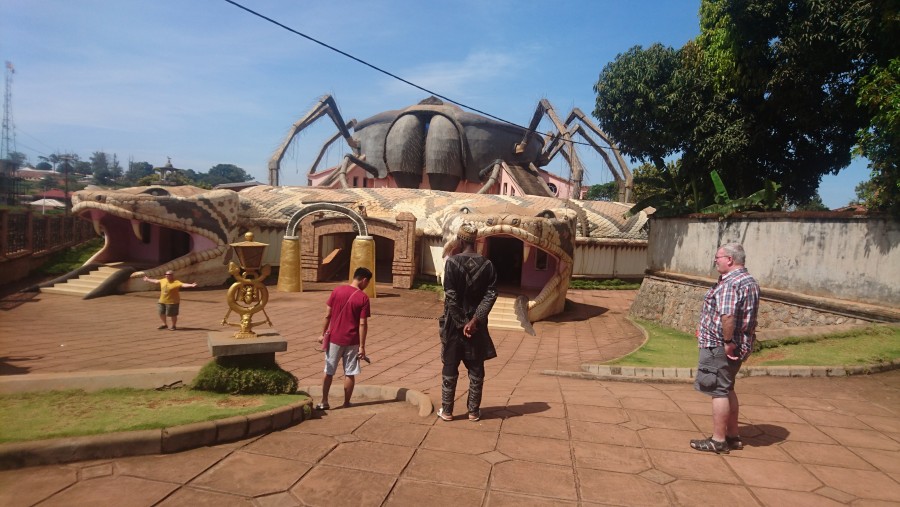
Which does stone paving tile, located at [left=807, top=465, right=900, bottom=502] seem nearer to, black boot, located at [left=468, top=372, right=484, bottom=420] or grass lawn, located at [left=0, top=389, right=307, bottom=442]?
black boot, located at [left=468, top=372, right=484, bottom=420]

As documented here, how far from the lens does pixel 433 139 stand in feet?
90.8

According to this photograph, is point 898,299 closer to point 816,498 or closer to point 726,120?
point 726,120

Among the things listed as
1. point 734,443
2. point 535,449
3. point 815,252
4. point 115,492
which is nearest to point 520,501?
point 535,449

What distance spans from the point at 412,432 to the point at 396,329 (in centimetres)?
694

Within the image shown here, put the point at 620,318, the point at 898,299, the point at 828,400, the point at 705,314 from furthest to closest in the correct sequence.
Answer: the point at 620,318 < the point at 898,299 < the point at 828,400 < the point at 705,314

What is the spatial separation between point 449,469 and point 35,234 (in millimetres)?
17170

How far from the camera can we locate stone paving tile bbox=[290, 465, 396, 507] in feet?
9.29

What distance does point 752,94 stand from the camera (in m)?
11.3

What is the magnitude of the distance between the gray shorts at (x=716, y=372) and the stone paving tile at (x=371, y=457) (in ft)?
7.14

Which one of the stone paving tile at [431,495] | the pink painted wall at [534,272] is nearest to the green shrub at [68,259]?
the pink painted wall at [534,272]

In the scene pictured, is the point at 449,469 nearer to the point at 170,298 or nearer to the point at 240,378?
the point at 240,378

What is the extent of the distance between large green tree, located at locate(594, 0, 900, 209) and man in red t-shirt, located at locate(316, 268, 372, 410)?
9437mm

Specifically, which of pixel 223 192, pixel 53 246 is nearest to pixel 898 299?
pixel 223 192

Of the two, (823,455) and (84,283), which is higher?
(823,455)
